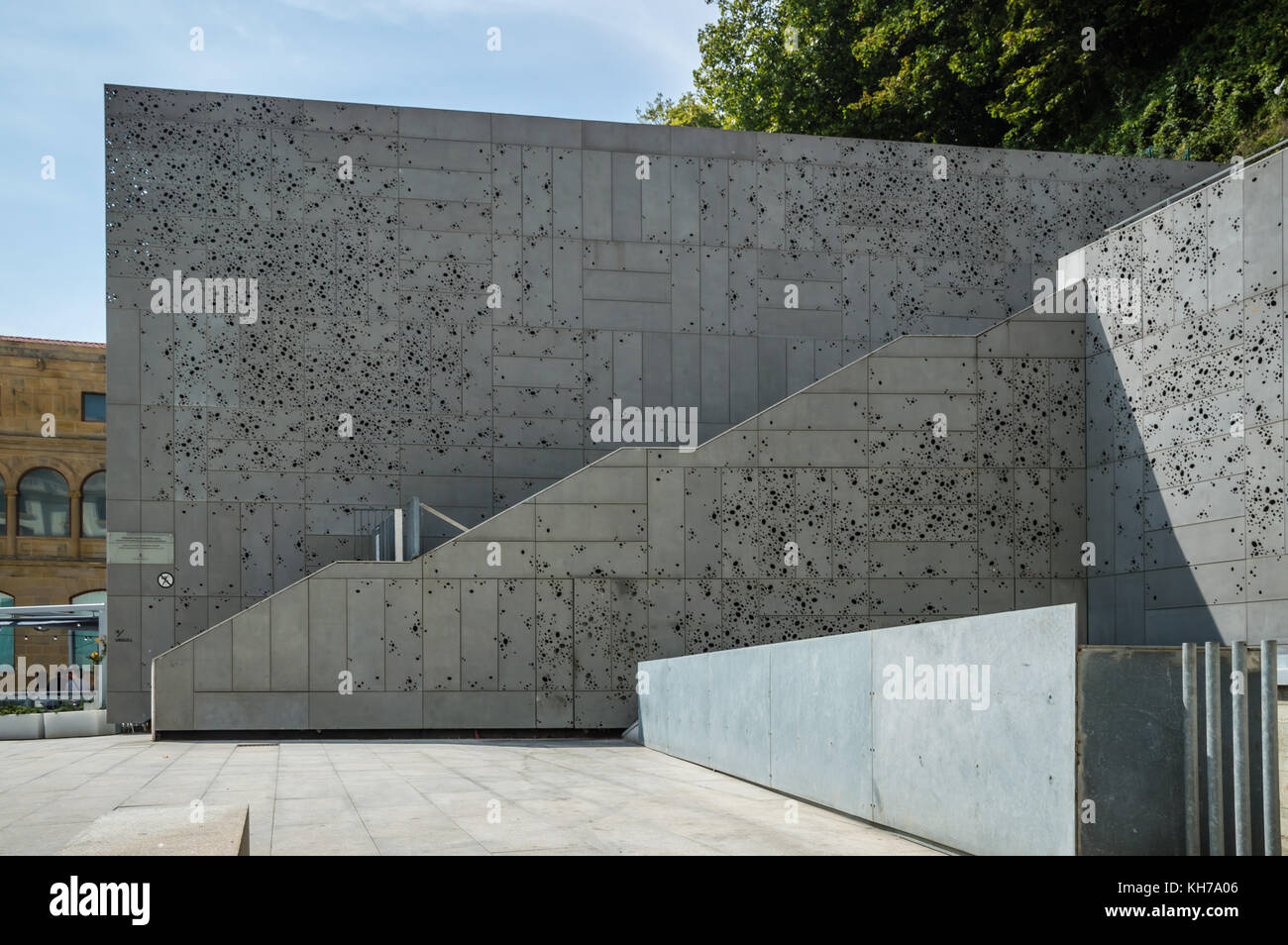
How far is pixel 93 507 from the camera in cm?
4491

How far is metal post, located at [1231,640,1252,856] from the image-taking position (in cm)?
632

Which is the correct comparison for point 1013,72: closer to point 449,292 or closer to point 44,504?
point 449,292

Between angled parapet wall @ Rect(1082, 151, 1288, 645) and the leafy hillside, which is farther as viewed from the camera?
the leafy hillside

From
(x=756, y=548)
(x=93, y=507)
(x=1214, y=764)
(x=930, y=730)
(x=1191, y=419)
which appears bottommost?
(x=930, y=730)

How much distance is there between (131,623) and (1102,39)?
1064 inches

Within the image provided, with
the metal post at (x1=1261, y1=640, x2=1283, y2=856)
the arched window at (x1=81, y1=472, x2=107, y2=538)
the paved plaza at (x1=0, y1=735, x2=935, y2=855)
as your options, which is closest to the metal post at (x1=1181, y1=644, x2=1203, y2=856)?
the metal post at (x1=1261, y1=640, x2=1283, y2=856)

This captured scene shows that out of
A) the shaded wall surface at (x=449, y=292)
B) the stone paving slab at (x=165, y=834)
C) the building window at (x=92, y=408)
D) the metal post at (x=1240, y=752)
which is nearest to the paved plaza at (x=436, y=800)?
the stone paving slab at (x=165, y=834)

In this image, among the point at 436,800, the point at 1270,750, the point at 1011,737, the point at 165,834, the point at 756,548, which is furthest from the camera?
the point at 756,548

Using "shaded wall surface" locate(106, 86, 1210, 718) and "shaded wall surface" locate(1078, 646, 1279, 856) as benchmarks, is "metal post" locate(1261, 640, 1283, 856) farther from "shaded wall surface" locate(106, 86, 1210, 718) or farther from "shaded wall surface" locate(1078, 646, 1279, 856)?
"shaded wall surface" locate(106, 86, 1210, 718)

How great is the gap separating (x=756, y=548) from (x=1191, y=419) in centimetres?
696

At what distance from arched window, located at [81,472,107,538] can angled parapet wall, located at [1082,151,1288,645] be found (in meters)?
37.7

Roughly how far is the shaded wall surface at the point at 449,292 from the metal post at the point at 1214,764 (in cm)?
1648

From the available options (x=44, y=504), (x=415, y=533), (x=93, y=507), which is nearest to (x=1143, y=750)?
(x=415, y=533)
